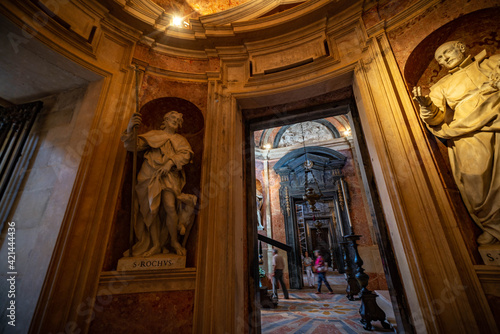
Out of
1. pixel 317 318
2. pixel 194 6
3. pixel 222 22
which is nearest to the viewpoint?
pixel 222 22

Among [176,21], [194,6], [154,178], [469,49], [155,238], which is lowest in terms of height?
[155,238]

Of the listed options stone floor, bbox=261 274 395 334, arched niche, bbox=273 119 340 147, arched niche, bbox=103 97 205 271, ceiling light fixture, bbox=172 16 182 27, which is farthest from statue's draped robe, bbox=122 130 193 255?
arched niche, bbox=273 119 340 147

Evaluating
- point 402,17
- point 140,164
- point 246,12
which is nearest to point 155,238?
point 140,164

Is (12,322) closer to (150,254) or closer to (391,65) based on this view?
(150,254)

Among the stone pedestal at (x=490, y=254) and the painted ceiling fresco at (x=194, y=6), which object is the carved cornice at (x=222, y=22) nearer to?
the painted ceiling fresco at (x=194, y=6)

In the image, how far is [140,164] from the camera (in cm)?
272

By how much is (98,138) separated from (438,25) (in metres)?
3.92

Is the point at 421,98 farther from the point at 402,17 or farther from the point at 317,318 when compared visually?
the point at 317,318

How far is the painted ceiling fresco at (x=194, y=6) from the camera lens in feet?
12.0

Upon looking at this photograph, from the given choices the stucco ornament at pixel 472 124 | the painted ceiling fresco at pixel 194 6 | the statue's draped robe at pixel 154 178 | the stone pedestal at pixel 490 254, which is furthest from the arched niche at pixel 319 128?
the stone pedestal at pixel 490 254

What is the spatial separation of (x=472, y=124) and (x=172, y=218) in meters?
2.87

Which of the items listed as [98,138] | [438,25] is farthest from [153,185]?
[438,25]

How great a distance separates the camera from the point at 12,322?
1.79 meters

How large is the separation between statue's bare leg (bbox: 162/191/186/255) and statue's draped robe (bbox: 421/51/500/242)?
8.62 ft
